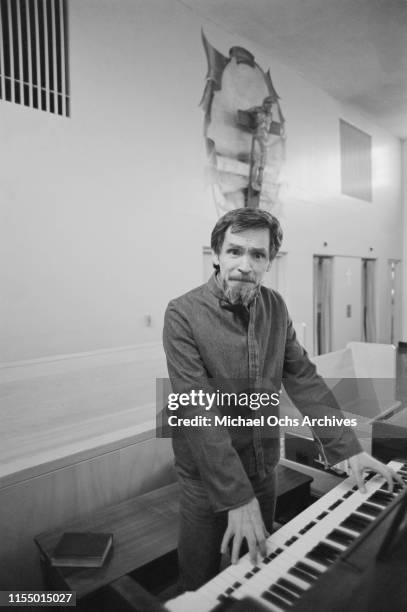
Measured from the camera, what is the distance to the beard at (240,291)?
125 centimetres

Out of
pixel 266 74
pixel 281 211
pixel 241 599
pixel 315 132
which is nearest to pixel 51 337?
pixel 241 599

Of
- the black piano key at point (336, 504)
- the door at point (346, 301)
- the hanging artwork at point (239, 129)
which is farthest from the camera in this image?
the door at point (346, 301)

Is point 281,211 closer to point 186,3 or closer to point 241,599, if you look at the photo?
point 186,3

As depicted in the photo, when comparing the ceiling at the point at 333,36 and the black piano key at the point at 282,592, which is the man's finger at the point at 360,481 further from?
the ceiling at the point at 333,36

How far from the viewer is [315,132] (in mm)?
5457

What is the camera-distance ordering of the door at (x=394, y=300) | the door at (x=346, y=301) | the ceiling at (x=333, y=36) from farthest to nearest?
the door at (x=394, y=300) → the door at (x=346, y=301) → the ceiling at (x=333, y=36)

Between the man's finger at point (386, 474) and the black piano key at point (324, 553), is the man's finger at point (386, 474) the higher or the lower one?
the higher one

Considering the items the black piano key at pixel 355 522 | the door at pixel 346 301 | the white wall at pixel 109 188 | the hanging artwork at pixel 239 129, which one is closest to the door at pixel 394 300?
the door at pixel 346 301

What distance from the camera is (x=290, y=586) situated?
0.87 metres

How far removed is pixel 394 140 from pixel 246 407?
7.76 m

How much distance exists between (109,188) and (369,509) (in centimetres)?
289

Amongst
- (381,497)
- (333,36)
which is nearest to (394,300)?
(333,36)

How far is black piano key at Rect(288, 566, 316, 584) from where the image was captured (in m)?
0.89

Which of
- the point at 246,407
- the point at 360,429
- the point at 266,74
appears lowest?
the point at 360,429
